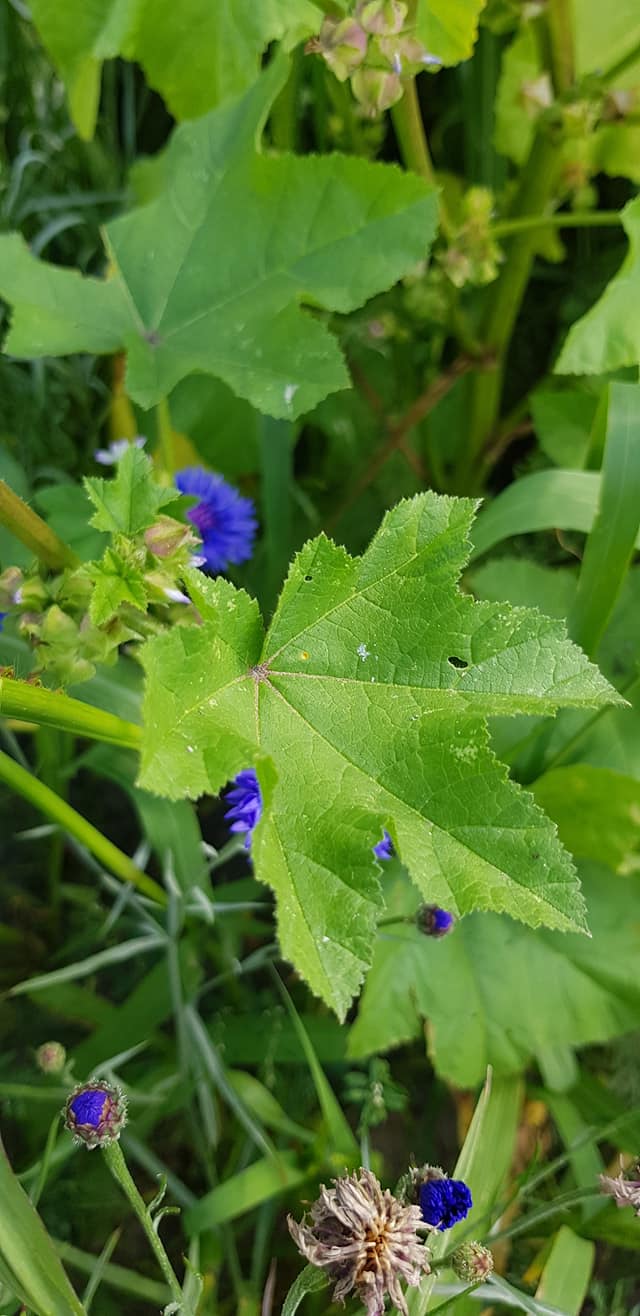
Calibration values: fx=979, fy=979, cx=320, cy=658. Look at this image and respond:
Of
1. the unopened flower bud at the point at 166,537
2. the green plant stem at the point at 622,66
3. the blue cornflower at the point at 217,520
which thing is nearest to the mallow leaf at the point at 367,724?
the unopened flower bud at the point at 166,537

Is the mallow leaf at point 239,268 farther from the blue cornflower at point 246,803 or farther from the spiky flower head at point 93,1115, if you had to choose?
the spiky flower head at point 93,1115

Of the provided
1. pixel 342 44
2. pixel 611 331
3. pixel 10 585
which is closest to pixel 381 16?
pixel 342 44

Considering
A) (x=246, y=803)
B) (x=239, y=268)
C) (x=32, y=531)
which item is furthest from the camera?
(x=239, y=268)

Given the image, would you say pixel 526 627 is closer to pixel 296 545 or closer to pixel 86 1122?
pixel 86 1122

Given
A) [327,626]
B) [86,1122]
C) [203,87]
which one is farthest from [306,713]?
[203,87]

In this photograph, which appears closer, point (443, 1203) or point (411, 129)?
point (443, 1203)

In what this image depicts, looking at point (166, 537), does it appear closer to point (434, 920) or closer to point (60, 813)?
point (60, 813)

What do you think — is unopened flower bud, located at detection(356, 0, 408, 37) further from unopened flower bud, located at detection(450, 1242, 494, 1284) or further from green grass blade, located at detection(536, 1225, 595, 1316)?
green grass blade, located at detection(536, 1225, 595, 1316)
